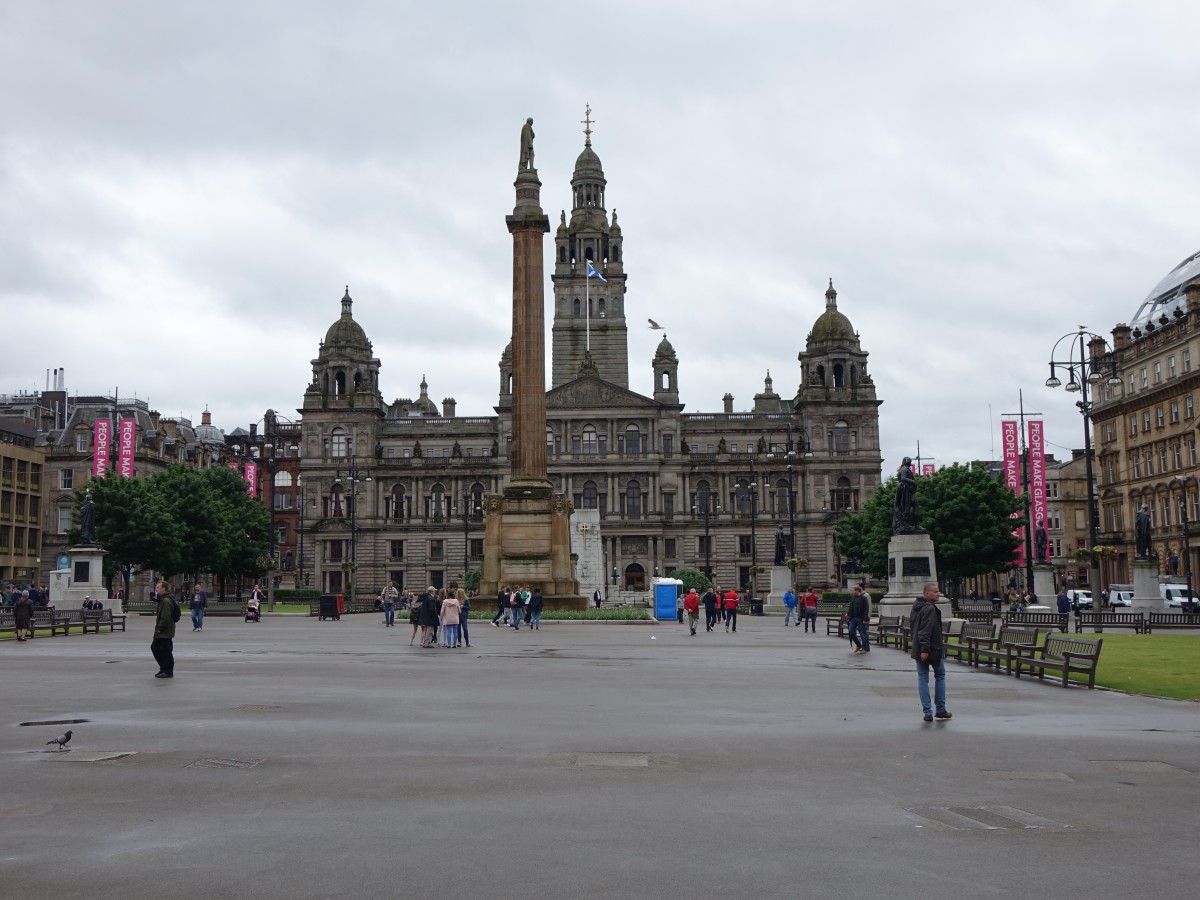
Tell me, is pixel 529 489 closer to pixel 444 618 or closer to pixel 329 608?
pixel 329 608

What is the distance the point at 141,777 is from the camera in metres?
10.7

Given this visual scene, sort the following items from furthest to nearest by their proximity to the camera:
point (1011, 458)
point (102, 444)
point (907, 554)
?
point (1011, 458)
point (102, 444)
point (907, 554)

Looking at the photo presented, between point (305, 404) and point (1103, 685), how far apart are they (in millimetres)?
105920

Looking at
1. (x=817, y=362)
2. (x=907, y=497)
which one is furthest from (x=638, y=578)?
(x=907, y=497)

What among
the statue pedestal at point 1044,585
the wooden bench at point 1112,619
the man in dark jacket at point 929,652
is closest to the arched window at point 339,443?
the statue pedestal at point 1044,585

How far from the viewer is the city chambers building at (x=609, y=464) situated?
377ft

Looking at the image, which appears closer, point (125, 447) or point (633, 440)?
point (125, 447)

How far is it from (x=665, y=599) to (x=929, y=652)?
135ft

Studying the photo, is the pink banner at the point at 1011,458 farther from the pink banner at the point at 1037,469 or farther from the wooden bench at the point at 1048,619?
the wooden bench at the point at 1048,619

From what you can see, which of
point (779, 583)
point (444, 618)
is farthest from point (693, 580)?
point (444, 618)

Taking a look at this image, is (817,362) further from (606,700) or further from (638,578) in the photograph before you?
(606,700)

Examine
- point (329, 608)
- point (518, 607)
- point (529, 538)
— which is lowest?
point (329, 608)

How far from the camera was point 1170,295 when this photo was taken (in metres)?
81.1

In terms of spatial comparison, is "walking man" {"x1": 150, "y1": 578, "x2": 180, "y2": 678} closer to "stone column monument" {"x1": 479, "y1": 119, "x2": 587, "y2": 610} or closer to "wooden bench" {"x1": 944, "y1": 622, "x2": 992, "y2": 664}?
"wooden bench" {"x1": 944, "y1": 622, "x2": 992, "y2": 664}
